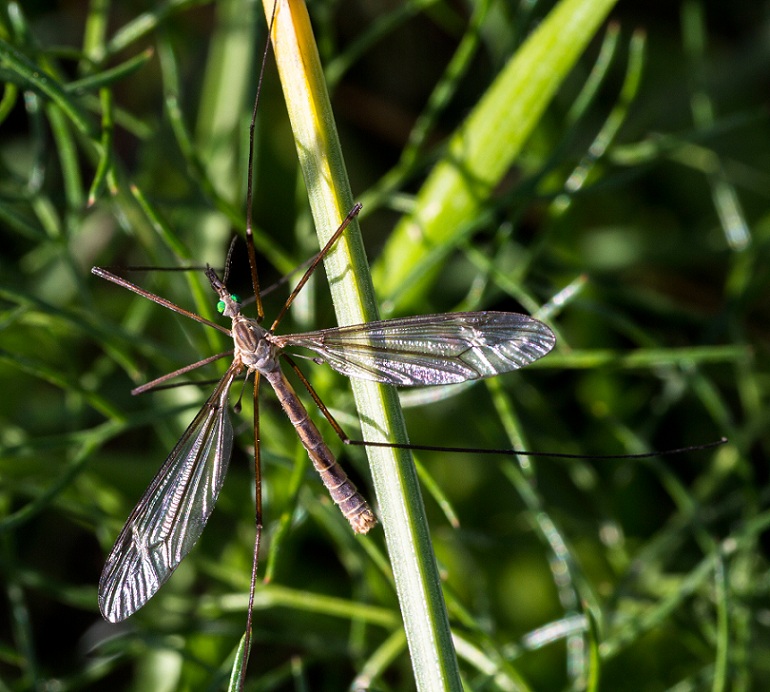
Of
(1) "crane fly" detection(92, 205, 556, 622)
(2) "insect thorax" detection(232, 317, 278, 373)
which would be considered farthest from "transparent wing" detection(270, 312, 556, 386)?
(2) "insect thorax" detection(232, 317, 278, 373)

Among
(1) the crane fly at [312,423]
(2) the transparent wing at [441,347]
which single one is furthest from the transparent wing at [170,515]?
(2) the transparent wing at [441,347]

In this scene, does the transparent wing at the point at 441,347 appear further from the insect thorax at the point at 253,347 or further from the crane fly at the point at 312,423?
the insect thorax at the point at 253,347

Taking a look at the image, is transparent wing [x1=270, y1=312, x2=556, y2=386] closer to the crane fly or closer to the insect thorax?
the crane fly

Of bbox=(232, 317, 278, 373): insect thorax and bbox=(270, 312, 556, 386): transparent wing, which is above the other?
bbox=(232, 317, 278, 373): insect thorax

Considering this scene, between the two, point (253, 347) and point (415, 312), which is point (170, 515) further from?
point (415, 312)

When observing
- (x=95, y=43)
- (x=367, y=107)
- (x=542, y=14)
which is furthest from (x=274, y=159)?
(x=542, y=14)

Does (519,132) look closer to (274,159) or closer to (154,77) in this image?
(274,159)

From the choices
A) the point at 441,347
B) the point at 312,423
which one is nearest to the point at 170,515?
the point at 312,423
